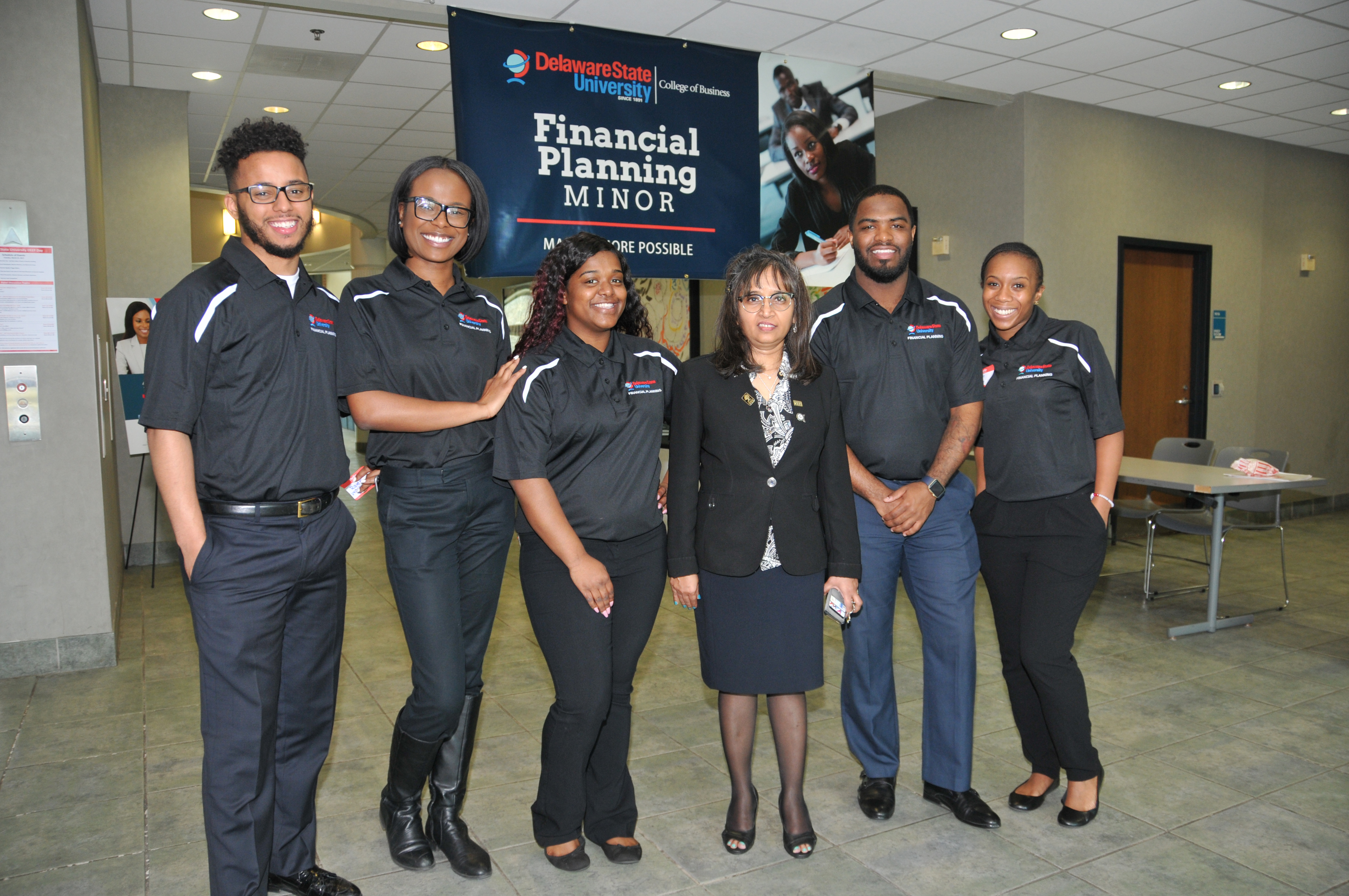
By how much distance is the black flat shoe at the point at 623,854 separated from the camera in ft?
8.82

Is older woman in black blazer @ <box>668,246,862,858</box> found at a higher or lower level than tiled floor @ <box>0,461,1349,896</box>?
higher

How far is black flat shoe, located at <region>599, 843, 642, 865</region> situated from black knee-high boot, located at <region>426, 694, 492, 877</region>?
Answer: 334 mm

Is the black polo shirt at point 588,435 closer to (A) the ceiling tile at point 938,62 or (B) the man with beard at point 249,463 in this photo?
(B) the man with beard at point 249,463

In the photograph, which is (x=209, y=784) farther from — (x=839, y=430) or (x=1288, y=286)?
(x=1288, y=286)

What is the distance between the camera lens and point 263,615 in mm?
2174

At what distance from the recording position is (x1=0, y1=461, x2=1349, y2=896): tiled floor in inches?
104

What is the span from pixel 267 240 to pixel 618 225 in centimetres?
311

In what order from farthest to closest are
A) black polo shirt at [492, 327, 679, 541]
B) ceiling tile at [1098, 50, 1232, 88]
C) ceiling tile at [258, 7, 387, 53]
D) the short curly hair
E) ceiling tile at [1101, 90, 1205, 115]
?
ceiling tile at [1101, 90, 1205, 115]
ceiling tile at [1098, 50, 1232, 88]
ceiling tile at [258, 7, 387, 53]
black polo shirt at [492, 327, 679, 541]
the short curly hair

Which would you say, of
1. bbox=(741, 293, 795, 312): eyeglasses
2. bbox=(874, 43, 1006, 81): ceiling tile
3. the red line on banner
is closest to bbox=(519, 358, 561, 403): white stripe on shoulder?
bbox=(741, 293, 795, 312): eyeglasses

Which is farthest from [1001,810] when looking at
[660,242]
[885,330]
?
[660,242]

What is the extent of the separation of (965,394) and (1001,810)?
1.31 meters

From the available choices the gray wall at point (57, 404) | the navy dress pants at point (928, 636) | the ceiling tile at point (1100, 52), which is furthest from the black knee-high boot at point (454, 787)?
the ceiling tile at point (1100, 52)

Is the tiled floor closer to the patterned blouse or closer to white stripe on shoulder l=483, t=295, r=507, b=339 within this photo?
the patterned blouse

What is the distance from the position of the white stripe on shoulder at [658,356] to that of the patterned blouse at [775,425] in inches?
8.2
